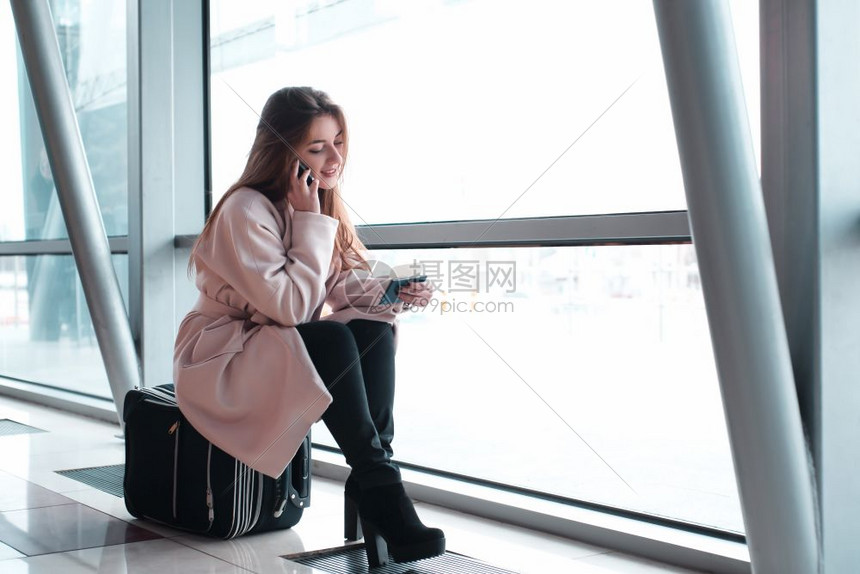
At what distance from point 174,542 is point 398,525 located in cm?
59

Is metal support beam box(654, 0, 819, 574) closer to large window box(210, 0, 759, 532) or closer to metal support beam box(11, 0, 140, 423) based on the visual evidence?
large window box(210, 0, 759, 532)

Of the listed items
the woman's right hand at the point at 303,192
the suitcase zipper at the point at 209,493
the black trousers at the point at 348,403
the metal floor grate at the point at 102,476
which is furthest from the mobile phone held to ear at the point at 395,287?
the metal floor grate at the point at 102,476

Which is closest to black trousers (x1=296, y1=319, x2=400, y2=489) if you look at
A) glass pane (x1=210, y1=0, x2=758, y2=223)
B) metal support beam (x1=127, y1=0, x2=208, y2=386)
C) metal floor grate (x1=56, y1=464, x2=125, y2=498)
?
glass pane (x1=210, y1=0, x2=758, y2=223)

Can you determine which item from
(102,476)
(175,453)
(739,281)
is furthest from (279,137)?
(102,476)

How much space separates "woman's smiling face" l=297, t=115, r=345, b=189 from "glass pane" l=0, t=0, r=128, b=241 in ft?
7.14

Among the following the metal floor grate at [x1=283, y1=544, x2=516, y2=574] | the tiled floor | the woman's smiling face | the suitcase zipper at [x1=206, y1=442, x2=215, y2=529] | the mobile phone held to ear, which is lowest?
the metal floor grate at [x1=283, y1=544, x2=516, y2=574]

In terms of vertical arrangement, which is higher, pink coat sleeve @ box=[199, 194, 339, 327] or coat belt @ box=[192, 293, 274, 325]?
pink coat sleeve @ box=[199, 194, 339, 327]

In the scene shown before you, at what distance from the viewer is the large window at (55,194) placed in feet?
13.3

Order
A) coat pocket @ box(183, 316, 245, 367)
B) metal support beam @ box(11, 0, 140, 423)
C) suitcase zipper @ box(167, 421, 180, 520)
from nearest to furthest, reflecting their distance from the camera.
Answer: coat pocket @ box(183, 316, 245, 367)
suitcase zipper @ box(167, 421, 180, 520)
metal support beam @ box(11, 0, 140, 423)

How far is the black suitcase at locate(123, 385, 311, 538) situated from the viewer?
2.01 metres

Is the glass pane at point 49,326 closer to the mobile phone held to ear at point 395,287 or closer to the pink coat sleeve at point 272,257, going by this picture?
the pink coat sleeve at point 272,257

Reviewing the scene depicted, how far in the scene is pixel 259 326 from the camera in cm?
193

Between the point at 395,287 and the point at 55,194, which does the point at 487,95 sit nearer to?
the point at 395,287

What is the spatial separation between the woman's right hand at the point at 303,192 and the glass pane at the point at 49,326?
2206 millimetres
